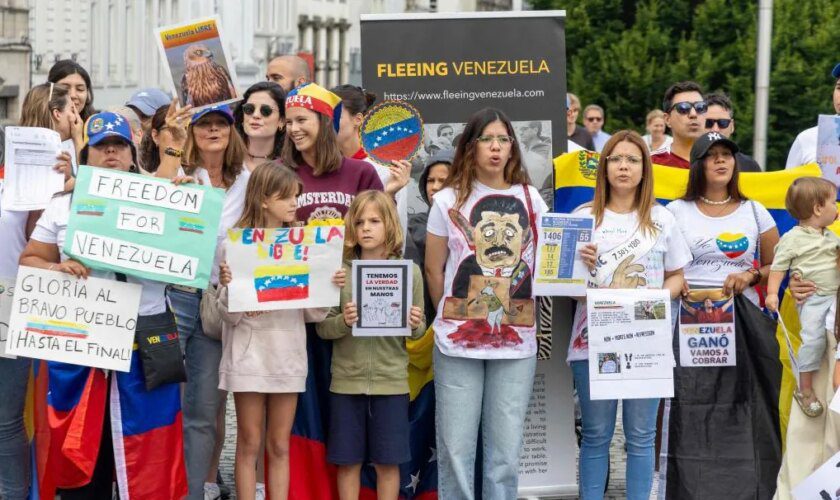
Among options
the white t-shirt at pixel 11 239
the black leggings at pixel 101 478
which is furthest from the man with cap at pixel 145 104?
the black leggings at pixel 101 478

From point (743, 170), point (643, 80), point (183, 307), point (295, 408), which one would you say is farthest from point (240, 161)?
point (643, 80)

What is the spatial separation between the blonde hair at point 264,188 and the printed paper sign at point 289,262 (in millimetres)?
111

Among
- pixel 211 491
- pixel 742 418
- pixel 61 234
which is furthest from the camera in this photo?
pixel 211 491

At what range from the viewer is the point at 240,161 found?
7648 millimetres

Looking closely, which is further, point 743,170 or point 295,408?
point 743,170

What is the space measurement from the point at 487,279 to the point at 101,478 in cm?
199

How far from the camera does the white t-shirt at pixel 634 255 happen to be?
24.6 feet

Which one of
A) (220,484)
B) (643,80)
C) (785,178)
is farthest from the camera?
(643,80)

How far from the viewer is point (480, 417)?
753 centimetres

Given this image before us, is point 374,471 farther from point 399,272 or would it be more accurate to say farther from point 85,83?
point 85,83

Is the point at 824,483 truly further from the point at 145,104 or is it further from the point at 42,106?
the point at 145,104

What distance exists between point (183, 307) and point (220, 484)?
1610mm

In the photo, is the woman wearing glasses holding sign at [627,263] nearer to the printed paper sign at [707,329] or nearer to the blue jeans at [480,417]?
the printed paper sign at [707,329]

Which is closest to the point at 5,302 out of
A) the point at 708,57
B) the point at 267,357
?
the point at 267,357
